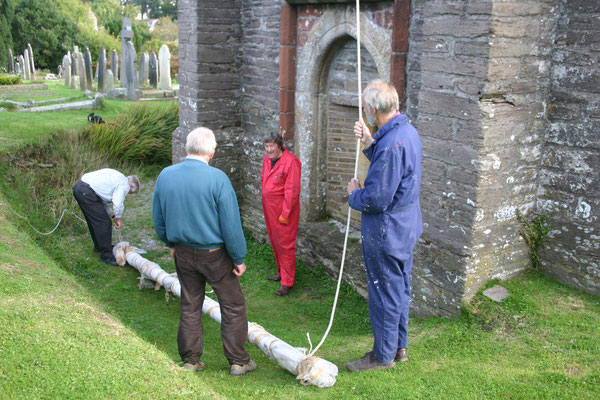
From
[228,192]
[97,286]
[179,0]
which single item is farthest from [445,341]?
[179,0]

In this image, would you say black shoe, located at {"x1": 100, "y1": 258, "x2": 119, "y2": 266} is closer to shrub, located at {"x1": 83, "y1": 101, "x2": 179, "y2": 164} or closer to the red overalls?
the red overalls

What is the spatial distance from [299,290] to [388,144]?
147 inches

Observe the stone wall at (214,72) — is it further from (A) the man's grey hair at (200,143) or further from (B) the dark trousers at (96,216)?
(A) the man's grey hair at (200,143)

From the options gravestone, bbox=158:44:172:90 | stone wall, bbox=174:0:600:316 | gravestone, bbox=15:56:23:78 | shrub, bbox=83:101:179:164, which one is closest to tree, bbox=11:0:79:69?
gravestone, bbox=15:56:23:78

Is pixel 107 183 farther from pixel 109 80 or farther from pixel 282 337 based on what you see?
pixel 109 80

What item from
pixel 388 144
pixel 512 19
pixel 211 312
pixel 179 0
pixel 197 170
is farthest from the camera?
pixel 179 0

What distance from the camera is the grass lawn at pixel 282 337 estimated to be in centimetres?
370

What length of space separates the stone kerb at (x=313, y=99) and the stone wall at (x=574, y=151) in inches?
102

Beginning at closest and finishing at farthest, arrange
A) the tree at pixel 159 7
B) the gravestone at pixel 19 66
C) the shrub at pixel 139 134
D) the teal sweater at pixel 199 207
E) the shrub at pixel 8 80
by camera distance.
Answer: the teal sweater at pixel 199 207 → the shrub at pixel 139 134 → the shrub at pixel 8 80 → the gravestone at pixel 19 66 → the tree at pixel 159 7

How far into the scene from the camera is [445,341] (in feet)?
15.5

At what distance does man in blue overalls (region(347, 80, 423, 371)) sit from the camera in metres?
3.96

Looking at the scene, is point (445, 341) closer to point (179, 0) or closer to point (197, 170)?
point (197, 170)

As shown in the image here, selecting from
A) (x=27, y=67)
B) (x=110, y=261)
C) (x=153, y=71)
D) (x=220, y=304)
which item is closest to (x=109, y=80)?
(x=153, y=71)

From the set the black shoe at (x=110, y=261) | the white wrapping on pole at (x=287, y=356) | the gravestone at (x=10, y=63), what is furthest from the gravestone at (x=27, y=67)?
the white wrapping on pole at (x=287, y=356)
